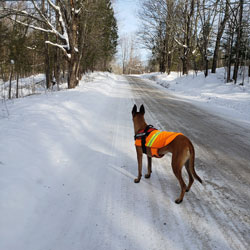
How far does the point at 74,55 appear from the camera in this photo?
12641 mm

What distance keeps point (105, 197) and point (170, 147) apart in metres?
1.32

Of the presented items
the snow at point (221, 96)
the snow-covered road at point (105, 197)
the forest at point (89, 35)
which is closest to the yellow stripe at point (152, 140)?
the snow-covered road at point (105, 197)

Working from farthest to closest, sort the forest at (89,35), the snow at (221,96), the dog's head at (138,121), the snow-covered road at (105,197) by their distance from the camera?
the forest at (89,35) < the snow at (221,96) < the dog's head at (138,121) < the snow-covered road at (105,197)

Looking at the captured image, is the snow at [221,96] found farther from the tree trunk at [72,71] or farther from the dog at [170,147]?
the tree trunk at [72,71]

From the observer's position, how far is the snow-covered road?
2088 millimetres

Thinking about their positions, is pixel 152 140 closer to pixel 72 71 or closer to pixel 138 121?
pixel 138 121

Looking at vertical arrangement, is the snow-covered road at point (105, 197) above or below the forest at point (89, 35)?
below

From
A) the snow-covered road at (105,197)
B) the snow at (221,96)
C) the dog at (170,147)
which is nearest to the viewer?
the snow-covered road at (105,197)

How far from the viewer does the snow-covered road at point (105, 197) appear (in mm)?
2088

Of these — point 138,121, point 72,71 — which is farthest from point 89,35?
point 138,121

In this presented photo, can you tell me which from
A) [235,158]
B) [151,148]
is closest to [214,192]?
[151,148]

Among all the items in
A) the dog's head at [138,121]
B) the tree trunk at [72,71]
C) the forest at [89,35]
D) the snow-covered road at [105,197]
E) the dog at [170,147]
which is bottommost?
the snow-covered road at [105,197]

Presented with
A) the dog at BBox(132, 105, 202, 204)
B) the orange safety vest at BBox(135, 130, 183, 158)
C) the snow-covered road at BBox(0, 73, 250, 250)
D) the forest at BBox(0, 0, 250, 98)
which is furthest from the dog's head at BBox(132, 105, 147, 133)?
the forest at BBox(0, 0, 250, 98)

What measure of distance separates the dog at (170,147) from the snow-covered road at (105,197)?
13.7 inches
